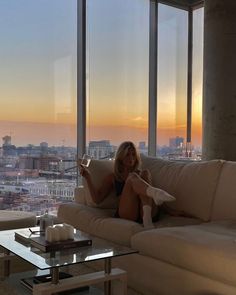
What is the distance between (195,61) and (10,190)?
3.36m

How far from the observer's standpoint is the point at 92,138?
4.89m

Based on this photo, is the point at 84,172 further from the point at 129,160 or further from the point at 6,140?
the point at 6,140

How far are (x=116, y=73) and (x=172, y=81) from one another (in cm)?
113

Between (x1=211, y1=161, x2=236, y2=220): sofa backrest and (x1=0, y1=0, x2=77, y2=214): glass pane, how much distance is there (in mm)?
2286

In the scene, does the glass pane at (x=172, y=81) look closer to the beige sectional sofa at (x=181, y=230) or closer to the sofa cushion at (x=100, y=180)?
the beige sectional sofa at (x=181, y=230)

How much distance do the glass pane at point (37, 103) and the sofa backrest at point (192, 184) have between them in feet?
5.71

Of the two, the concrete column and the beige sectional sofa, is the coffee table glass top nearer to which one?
the beige sectional sofa

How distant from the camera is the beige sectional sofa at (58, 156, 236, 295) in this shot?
6.94ft

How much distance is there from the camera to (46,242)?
7.01 ft

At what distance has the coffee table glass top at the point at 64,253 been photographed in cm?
195

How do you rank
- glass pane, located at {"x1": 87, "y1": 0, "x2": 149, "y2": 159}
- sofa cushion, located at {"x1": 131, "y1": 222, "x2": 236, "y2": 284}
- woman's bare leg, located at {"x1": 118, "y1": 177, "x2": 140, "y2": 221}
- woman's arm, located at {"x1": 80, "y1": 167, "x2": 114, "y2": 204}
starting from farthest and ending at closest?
glass pane, located at {"x1": 87, "y1": 0, "x2": 149, "y2": 159}, woman's arm, located at {"x1": 80, "y1": 167, "x2": 114, "y2": 204}, woman's bare leg, located at {"x1": 118, "y1": 177, "x2": 140, "y2": 221}, sofa cushion, located at {"x1": 131, "y1": 222, "x2": 236, "y2": 284}

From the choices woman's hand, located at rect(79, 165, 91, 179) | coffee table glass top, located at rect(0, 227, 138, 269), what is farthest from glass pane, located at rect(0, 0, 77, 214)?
coffee table glass top, located at rect(0, 227, 138, 269)

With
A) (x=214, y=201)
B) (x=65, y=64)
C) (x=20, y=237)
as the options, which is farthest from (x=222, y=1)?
(x=20, y=237)

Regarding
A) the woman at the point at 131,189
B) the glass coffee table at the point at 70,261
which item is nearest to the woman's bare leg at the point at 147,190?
the woman at the point at 131,189
